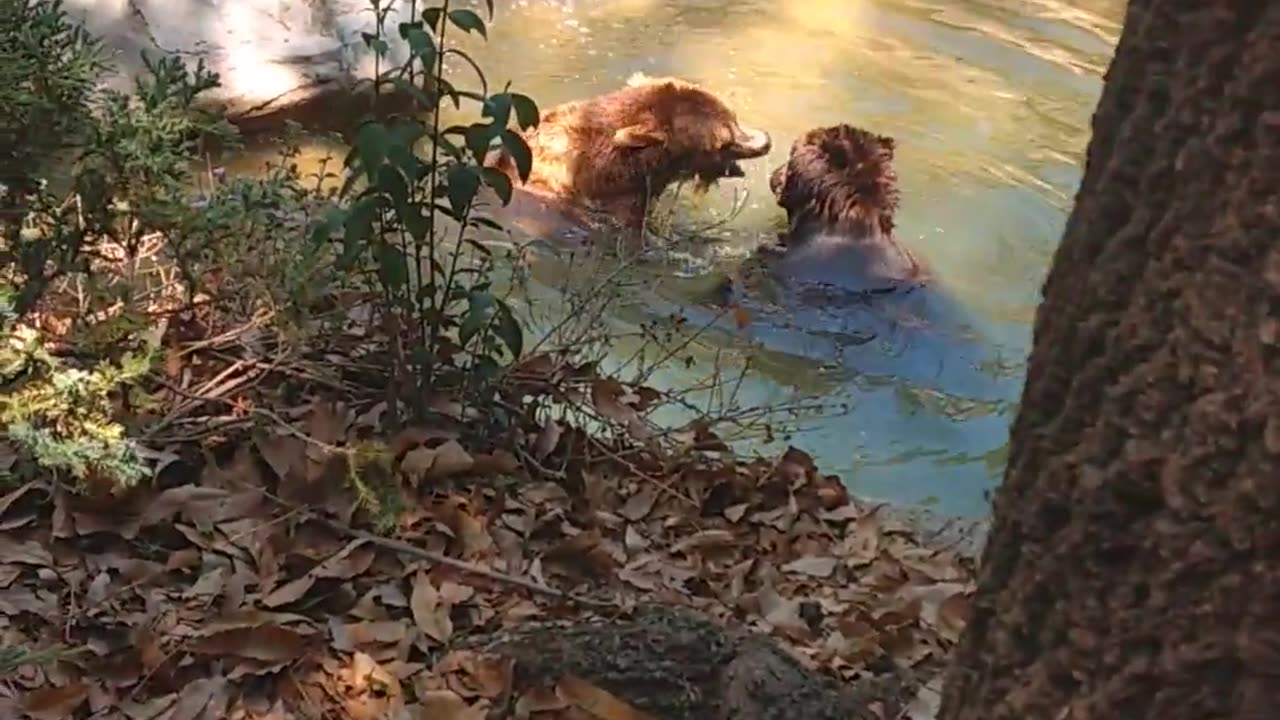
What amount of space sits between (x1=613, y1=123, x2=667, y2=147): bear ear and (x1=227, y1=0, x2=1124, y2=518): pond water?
1.69ft

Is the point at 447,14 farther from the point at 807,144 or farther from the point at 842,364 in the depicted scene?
the point at 807,144

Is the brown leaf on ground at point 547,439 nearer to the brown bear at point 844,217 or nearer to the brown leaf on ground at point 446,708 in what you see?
the brown leaf on ground at point 446,708

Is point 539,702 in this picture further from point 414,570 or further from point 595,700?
point 414,570

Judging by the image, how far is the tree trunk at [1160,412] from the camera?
1031 millimetres

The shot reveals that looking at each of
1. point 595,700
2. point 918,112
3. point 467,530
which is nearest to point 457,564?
point 467,530

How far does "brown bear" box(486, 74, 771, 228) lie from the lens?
19.7ft

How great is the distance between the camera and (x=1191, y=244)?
1103mm

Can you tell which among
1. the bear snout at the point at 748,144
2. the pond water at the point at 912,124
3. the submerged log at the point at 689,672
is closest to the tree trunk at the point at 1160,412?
the submerged log at the point at 689,672

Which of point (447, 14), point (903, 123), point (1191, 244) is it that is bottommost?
point (903, 123)

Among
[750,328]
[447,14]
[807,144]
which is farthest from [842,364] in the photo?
[447,14]

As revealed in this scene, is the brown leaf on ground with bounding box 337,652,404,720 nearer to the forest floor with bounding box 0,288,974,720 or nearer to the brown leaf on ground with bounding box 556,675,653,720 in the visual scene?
the forest floor with bounding box 0,288,974,720

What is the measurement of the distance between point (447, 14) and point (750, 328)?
270 centimetres

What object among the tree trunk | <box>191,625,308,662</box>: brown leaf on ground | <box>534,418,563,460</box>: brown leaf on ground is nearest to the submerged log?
<box>191,625,308,662</box>: brown leaf on ground

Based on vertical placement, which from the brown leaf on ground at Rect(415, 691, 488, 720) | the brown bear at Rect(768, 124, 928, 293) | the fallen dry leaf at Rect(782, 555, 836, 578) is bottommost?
the brown bear at Rect(768, 124, 928, 293)
